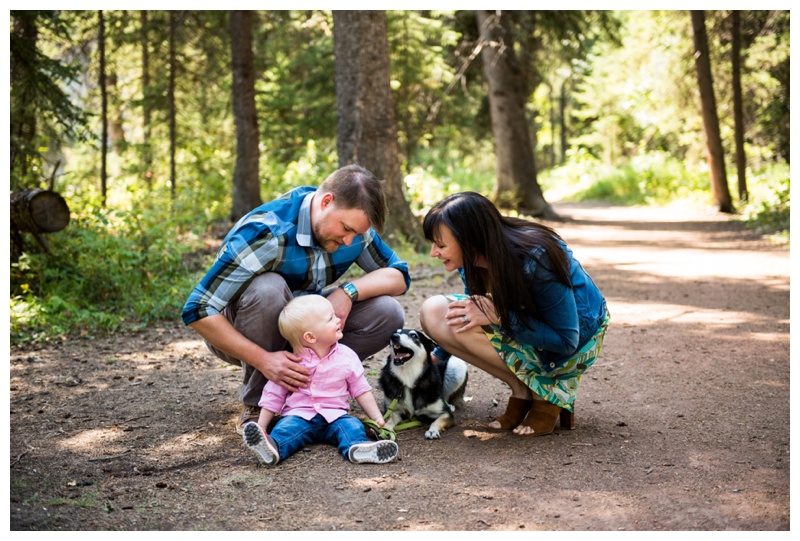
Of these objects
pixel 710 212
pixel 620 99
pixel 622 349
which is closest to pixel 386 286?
pixel 622 349

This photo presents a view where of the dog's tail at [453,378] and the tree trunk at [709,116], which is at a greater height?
the tree trunk at [709,116]

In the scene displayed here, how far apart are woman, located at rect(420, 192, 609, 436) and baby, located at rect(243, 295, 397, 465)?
1.74 ft

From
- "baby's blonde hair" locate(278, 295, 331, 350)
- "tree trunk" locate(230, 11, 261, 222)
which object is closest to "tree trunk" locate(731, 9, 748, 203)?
"tree trunk" locate(230, 11, 261, 222)

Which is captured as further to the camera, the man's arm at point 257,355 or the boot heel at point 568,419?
the boot heel at point 568,419

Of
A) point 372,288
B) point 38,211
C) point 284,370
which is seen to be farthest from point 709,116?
point 284,370

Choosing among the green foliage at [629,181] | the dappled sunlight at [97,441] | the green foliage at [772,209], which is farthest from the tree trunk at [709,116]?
the dappled sunlight at [97,441]

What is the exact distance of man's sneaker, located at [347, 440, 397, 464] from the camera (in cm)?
360

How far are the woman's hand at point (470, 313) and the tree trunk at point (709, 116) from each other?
1604 cm

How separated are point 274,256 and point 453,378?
1227 millimetres

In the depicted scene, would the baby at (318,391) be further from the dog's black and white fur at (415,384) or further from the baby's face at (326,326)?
the dog's black and white fur at (415,384)

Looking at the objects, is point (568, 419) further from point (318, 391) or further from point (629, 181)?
point (629, 181)

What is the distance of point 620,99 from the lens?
3419cm

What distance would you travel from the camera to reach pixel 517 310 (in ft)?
11.9

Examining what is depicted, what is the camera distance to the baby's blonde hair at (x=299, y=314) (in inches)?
150
